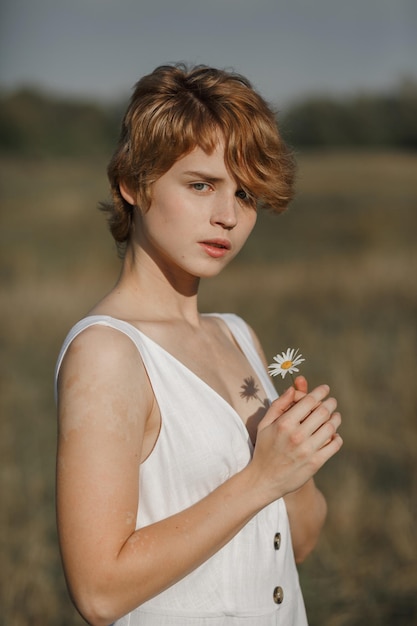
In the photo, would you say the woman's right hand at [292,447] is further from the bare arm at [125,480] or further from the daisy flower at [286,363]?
A: the daisy flower at [286,363]

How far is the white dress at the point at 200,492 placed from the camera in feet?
5.25

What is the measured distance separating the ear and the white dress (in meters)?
0.32

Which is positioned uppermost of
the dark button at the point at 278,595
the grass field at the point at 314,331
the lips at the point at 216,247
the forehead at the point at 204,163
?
the forehead at the point at 204,163

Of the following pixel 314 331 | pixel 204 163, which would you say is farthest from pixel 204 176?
pixel 314 331

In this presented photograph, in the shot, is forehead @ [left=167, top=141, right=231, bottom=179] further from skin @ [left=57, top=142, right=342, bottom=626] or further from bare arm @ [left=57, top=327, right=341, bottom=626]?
bare arm @ [left=57, top=327, right=341, bottom=626]

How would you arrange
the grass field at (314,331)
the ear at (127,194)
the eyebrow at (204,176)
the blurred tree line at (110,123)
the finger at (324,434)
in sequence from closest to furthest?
the finger at (324,434) < the eyebrow at (204,176) < the ear at (127,194) < the grass field at (314,331) < the blurred tree line at (110,123)

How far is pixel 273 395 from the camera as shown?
6.46ft

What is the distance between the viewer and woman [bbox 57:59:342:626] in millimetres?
1441

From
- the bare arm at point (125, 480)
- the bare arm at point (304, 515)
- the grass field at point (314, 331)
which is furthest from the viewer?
the grass field at point (314, 331)

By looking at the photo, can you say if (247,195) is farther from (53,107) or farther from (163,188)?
(53,107)

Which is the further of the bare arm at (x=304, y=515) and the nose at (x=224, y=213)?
the bare arm at (x=304, y=515)

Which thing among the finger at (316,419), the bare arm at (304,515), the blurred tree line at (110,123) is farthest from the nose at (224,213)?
the blurred tree line at (110,123)

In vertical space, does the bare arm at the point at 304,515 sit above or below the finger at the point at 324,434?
below

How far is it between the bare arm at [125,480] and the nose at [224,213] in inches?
12.4
